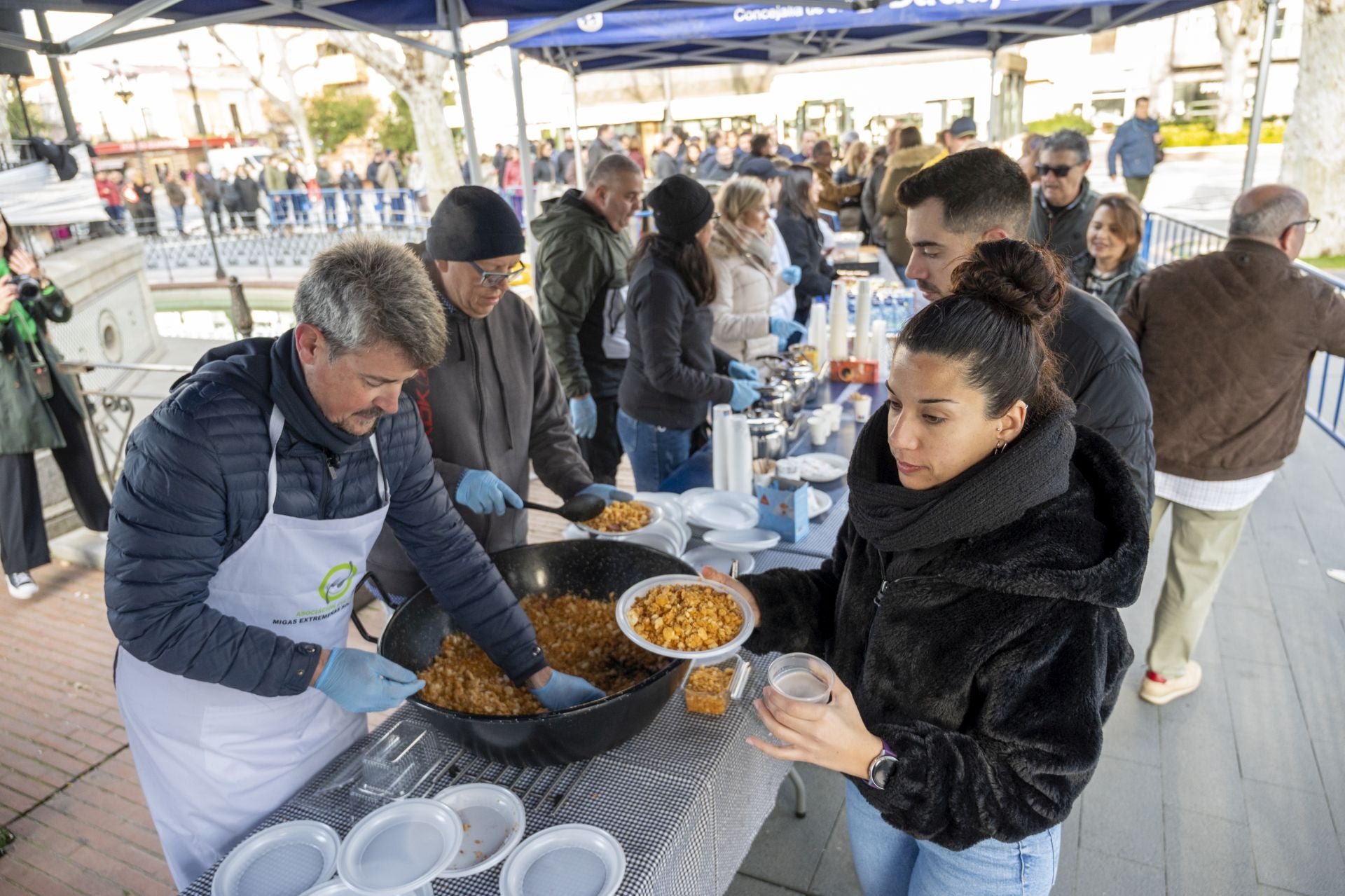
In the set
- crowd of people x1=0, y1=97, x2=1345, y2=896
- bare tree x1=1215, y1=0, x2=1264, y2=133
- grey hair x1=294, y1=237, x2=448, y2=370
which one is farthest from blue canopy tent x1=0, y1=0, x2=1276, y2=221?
bare tree x1=1215, y1=0, x2=1264, y2=133

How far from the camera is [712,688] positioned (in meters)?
1.85

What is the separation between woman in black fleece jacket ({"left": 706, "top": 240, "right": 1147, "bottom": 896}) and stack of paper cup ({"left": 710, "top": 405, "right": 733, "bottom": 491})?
4.78ft

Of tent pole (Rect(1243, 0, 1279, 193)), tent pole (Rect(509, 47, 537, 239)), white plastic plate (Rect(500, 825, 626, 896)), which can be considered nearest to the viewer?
white plastic plate (Rect(500, 825, 626, 896))

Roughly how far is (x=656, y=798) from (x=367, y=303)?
1083 millimetres

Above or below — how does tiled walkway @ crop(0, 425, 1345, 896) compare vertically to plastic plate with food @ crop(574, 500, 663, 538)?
below

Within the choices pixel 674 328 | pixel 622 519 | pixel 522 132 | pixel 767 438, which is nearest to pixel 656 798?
pixel 622 519

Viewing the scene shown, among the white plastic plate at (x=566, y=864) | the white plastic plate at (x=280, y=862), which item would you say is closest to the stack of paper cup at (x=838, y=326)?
the white plastic plate at (x=566, y=864)

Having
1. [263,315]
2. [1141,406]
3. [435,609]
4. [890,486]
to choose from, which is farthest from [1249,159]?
[263,315]

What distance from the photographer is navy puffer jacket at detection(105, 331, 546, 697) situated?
1477 millimetres

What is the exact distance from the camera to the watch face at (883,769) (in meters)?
1.30

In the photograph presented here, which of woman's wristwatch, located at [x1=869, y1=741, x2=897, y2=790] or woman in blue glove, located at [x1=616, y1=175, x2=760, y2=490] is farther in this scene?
woman in blue glove, located at [x1=616, y1=175, x2=760, y2=490]

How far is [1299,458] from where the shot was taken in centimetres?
531

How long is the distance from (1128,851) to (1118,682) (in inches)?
64.9

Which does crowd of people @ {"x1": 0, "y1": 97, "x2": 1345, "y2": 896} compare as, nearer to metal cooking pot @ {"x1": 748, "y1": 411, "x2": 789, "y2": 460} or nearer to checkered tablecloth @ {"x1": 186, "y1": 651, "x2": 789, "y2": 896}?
checkered tablecloth @ {"x1": 186, "y1": 651, "x2": 789, "y2": 896}
